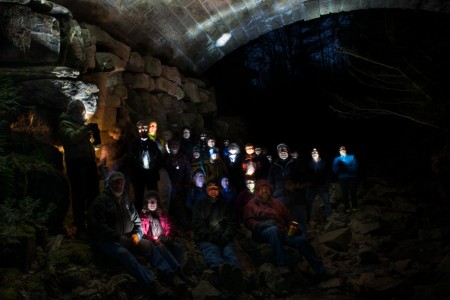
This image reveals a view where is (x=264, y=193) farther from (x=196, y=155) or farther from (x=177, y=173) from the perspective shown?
(x=196, y=155)

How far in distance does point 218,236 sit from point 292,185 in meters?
1.94

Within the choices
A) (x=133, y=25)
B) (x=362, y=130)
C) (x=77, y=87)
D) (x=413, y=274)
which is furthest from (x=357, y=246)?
(x=362, y=130)

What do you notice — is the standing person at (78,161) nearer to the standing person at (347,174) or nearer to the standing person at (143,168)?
the standing person at (143,168)

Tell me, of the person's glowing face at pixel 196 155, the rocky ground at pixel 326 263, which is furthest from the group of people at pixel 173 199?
the rocky ground at pixel 326 263

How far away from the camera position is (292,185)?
21.2 feet

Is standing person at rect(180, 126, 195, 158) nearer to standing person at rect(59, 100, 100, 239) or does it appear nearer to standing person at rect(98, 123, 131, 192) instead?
standing person at rect(98, 123, 131, 192)

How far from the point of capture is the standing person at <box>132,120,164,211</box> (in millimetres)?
5801

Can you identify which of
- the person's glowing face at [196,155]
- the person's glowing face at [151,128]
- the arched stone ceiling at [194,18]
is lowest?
the person's glowing face at [196,155]

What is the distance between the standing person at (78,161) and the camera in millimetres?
4738

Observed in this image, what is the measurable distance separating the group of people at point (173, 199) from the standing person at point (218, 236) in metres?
0.01

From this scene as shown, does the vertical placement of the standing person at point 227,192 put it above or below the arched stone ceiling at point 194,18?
below

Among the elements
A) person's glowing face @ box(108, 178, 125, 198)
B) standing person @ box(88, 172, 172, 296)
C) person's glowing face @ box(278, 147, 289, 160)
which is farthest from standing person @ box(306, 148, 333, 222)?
person's glowing face @ box(108, 178, 125, 198)

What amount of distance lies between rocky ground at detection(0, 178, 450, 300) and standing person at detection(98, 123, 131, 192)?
137 centimetres

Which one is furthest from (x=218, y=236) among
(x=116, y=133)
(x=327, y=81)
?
(x=327, y=81)
